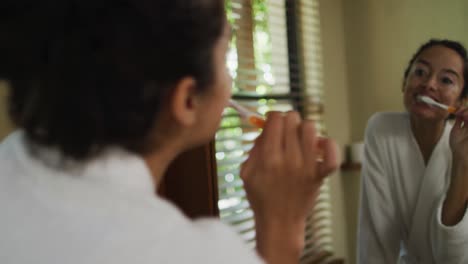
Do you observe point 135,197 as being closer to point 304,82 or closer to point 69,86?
point 69,86

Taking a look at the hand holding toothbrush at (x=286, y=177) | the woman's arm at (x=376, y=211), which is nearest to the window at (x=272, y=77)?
the woman's arm at (x=376, y=211)

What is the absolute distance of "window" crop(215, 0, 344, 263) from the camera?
70cm

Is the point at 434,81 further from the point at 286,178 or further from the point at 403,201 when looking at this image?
the point at 286,178

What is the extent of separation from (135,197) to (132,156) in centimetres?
3

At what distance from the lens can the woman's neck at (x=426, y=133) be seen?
2.08 ft

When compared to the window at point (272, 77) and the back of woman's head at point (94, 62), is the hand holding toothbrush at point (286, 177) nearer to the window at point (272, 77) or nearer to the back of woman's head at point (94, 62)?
the back of woman's head at point (94, 62)

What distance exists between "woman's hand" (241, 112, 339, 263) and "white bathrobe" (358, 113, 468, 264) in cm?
38

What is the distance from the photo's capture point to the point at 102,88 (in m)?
0.22

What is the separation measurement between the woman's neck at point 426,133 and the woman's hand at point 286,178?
0.38 meters

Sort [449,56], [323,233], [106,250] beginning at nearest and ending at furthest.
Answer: [106,250], [449,56], [323,233]

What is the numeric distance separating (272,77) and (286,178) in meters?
0.51

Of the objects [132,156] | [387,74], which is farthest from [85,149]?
[387,74]

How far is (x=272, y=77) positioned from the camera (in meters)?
0.81

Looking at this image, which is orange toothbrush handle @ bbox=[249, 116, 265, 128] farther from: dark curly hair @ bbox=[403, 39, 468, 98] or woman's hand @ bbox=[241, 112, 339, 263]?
dark curly hair @ bbox=[403, 39, 468, 98]
